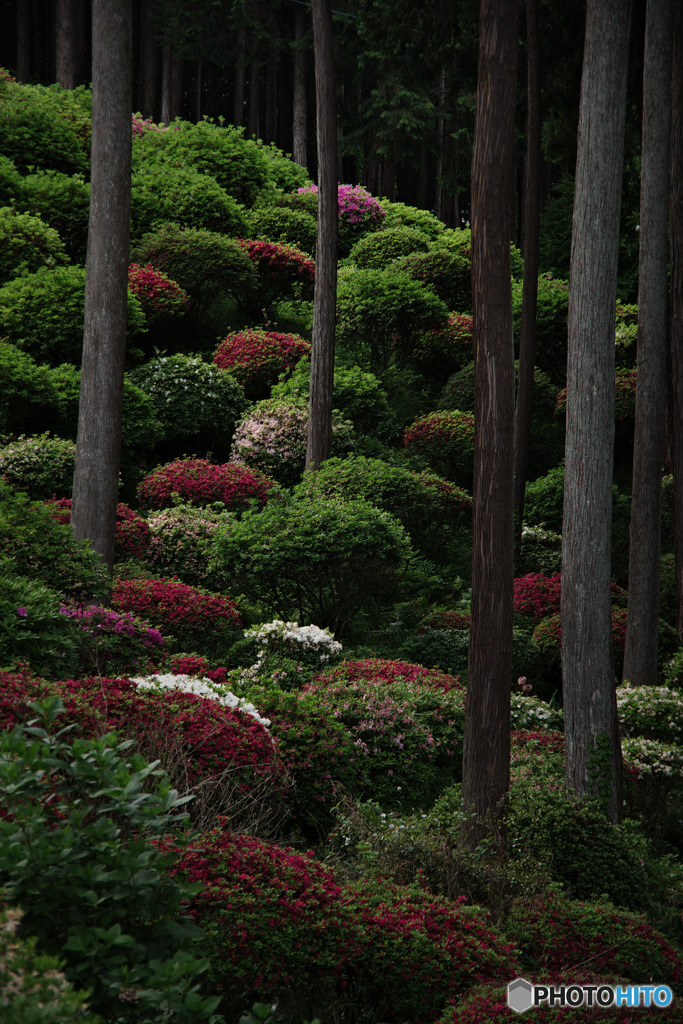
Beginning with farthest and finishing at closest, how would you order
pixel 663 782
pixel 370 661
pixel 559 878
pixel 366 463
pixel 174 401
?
pixel 174 401 < pixel 366 463 < pixel 370 661 < pixel 663 782 < pixel 559 878

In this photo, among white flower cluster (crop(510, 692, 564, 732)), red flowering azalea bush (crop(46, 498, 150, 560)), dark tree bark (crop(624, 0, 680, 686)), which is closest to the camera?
white flower cluster (crop(510, 692, 564, 732))

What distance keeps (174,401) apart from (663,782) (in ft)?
32.0

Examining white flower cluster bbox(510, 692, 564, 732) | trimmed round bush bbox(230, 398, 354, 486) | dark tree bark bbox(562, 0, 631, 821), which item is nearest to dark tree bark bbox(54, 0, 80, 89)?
trimmed round bush bbox(230, 398, 354, 486)

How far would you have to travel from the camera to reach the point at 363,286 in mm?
17406

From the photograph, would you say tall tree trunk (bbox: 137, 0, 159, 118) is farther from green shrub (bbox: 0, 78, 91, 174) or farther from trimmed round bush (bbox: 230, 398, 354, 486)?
trimmed round bush (bbox: 230, 398, 354, 486)

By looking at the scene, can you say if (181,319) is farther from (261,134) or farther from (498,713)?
(261,134)

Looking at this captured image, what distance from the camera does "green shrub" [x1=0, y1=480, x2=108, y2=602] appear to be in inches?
267

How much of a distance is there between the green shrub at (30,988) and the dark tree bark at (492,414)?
411 cm

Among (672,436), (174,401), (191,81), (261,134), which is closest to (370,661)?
(672,436)

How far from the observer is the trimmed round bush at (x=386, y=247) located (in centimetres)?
2045

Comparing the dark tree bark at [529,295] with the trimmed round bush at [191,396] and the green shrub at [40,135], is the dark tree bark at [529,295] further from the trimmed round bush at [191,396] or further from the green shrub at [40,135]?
the green shrub at [40,135]

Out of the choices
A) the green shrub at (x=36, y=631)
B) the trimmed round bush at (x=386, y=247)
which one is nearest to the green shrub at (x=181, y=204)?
the trimmed round bush at (x=386, y=247)

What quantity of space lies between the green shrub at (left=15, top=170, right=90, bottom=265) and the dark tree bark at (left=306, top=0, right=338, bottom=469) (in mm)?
5733

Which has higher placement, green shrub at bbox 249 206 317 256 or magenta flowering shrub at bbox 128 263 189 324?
green shrub at bbox 249 206 317 256
